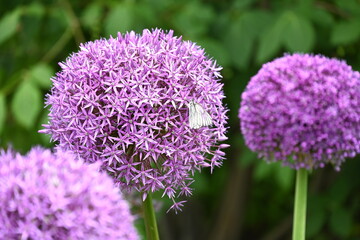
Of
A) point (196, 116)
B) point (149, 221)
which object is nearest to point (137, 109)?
point (196, 116)

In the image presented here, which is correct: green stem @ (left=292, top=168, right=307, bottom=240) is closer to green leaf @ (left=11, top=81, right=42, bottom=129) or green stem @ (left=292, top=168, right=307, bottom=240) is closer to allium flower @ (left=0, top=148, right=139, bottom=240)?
allium flower @ (left=0, top=148, right=139, bottom=240)

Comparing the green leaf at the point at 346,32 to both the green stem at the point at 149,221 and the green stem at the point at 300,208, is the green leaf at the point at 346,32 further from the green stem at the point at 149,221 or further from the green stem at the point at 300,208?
the green stem at the point at 149,221

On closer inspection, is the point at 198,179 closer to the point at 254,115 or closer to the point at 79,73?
the point at 254,115

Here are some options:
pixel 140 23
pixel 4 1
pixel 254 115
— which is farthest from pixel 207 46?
pixel 254 115

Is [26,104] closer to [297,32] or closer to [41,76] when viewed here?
[41,76]

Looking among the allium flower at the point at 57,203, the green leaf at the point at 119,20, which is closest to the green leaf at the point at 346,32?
the green leaf at the point at 119,20

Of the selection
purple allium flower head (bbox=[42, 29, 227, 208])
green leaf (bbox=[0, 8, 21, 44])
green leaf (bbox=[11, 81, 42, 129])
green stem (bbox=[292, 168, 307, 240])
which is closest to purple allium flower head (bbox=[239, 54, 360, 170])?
green stem (bbox=[292, 168, 307, 240])
